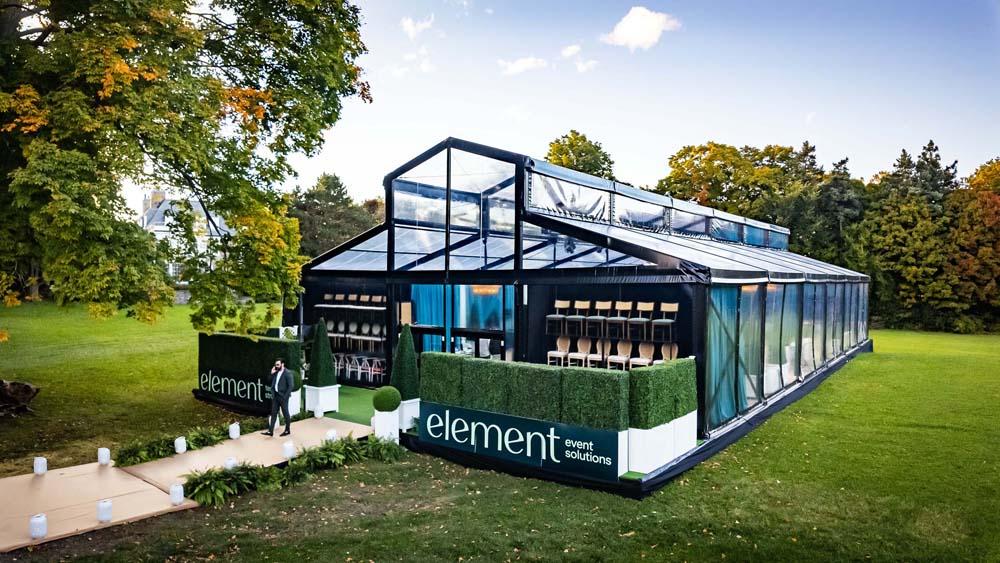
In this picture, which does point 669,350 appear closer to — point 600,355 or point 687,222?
point 600,355

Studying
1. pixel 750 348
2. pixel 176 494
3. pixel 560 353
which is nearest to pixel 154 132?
pixel 176 494

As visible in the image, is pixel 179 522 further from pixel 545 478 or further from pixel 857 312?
pixel 857 312

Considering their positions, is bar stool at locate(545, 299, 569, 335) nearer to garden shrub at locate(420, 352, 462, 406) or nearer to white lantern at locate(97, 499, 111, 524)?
garden shrub at locate(420, 352, 462, 406)

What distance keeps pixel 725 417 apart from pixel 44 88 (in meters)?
12.2

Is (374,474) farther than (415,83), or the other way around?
(415,83)

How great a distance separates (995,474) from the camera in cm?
916

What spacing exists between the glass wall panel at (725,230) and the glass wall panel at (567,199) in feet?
23.7

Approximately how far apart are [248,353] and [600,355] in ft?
24.8

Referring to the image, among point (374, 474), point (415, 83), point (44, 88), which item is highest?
point (415, 83)

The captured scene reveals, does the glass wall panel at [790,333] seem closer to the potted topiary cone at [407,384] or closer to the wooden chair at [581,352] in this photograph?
the wooden chair at [581,352]

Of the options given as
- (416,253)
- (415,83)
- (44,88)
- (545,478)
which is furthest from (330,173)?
(545,478)

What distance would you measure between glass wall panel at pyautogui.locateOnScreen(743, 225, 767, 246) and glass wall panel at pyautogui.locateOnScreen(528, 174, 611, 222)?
A: 1071cm


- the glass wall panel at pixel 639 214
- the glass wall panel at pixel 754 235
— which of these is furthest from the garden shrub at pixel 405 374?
the glass wall panel at pixel 754 235

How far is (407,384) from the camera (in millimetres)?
Answer: 11367
